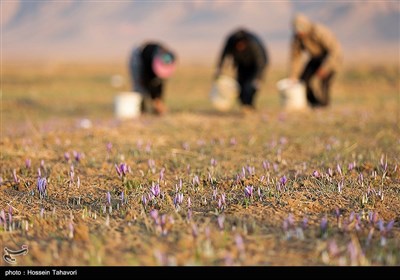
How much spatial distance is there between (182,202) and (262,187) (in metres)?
0.66

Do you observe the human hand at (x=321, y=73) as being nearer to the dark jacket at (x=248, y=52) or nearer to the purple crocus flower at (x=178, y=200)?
the dark jacket at (x=248, y=52)

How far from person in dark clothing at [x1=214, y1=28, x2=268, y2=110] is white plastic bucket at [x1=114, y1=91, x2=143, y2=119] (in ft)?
6.83

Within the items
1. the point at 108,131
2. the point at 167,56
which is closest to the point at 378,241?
the point at 108,131

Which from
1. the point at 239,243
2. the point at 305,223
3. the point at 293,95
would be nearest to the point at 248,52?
the point at 293,95

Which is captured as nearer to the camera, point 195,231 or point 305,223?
point 195,231

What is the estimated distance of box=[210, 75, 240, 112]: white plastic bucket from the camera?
40.4ft

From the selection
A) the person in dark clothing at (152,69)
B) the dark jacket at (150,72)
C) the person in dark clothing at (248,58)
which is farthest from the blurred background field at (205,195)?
the dark jacket at (150,72)

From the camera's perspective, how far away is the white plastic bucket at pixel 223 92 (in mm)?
12328

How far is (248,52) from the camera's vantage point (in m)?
10.1

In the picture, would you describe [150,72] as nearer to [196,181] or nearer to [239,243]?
[196,181]

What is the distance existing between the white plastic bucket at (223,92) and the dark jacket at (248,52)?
6.37 feet

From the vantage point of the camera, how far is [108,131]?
7273 mm

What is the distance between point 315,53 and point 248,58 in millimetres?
1882

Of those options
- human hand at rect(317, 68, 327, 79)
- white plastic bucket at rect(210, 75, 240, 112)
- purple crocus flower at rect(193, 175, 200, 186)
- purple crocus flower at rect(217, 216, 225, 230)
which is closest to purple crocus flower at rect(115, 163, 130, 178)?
purple crocus flower at rect(193, 175, 200, 186)
